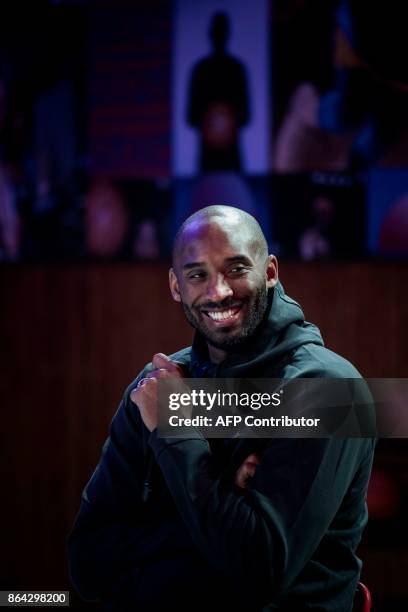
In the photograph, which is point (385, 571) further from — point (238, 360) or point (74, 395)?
point (238, 360)

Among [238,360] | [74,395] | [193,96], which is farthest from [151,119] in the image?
[238,360]

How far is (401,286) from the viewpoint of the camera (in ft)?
10.2

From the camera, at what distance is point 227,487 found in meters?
1.19

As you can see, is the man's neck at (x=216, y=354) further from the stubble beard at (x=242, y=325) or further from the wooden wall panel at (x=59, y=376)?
the wooden wall panel at (x=59, y=376)

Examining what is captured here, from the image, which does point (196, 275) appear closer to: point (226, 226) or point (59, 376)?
point (226, 226)

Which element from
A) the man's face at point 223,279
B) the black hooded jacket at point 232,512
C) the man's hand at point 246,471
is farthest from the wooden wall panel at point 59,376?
the man's hand at point 246,471

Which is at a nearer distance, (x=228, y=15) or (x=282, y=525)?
(x=282, y=525)

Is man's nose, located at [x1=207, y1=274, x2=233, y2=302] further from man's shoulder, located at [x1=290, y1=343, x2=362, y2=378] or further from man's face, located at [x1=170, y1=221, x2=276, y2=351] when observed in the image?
man's shoulder, located at [x1=290, y1=343, x2=362, y2=378]

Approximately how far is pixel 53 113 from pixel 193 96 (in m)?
0.67

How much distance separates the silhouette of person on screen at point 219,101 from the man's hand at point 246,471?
2121 millimetres

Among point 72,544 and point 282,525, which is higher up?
point 282,525

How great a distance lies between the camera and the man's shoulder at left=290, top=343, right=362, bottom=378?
1.24 meters

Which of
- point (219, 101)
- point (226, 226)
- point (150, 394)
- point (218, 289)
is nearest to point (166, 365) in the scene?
point (150, 394)

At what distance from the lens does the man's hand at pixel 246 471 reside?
3.92 ft
